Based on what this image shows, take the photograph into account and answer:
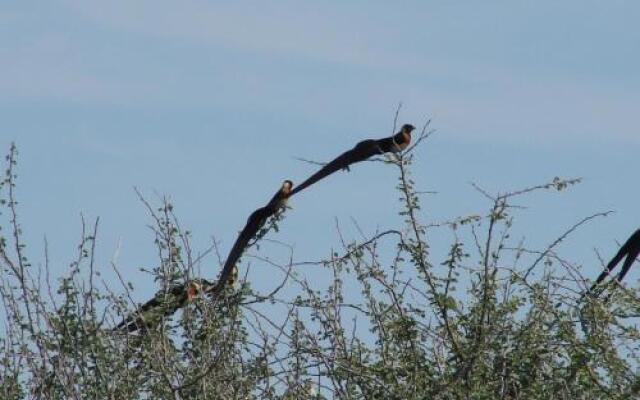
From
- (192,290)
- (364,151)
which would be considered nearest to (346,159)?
(364,151)

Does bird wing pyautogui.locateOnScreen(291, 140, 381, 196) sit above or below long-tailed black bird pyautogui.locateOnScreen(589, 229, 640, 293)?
above

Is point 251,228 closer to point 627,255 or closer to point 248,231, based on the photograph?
point 248,231

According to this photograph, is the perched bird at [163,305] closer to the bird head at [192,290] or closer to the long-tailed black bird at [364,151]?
the bird head at [192,290]

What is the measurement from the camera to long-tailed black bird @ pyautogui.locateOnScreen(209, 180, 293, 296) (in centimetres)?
797

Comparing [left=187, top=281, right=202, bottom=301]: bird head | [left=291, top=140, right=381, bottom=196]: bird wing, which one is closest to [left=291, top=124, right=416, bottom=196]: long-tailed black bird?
[left=291, top=140, right=381, bottom=196]: bird wing

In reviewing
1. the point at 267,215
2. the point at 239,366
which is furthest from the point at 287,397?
the point at 267,215

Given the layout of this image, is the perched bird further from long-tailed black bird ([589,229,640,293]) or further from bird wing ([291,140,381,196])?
long-tailed black bird ([589,229,640,293])

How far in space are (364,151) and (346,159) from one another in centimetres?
13

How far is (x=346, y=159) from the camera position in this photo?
302 inches

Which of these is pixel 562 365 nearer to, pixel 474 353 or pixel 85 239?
pixel 474 353

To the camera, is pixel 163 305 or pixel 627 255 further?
pixel 163 305

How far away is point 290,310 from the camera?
8.27 metres

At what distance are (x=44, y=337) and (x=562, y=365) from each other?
2409 mm

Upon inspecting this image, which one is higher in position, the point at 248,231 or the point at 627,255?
the point at 248,231
